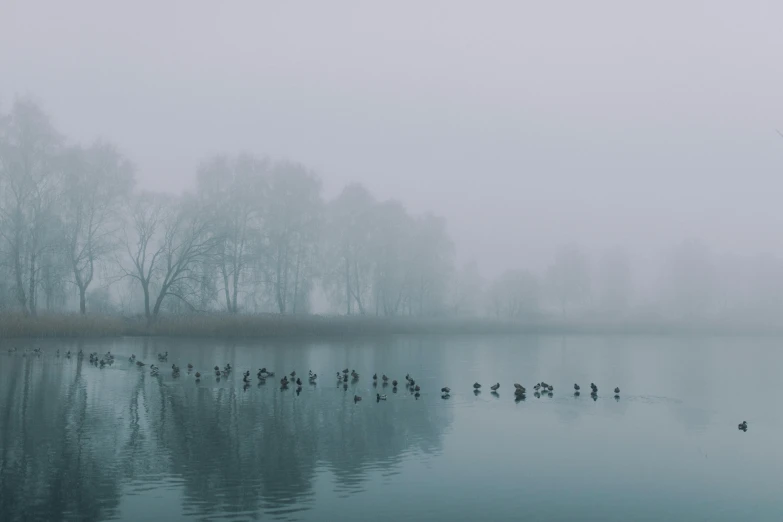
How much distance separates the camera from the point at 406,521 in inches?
456

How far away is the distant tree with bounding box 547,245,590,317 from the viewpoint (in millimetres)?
110812

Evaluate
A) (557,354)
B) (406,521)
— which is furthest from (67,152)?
(406,521)

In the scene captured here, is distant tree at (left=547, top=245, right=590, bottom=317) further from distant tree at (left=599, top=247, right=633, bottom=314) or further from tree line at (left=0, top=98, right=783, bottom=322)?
tree line at (left=0, top=98, right=783, bottom=322)

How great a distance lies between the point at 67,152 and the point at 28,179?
14.3ft

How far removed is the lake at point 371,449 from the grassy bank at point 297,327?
1313cm

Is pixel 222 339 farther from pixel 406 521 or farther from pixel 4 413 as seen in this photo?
pixel 406 521

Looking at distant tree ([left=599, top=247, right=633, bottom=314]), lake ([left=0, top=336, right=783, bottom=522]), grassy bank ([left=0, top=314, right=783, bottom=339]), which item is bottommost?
lake ([left=0, top=336, right=783, bottom=522])

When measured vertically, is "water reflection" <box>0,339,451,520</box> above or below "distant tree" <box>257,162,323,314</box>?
below

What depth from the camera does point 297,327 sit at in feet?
186

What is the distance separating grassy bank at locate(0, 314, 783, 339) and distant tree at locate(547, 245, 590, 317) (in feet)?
61.3

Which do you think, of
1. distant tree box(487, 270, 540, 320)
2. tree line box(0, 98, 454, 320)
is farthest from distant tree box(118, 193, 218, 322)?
distant tree box(487, 270, 540, 320)

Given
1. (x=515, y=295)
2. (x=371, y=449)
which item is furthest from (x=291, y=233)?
(x=515, y=295)

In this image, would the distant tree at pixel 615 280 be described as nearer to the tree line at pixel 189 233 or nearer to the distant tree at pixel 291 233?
the tree line at pixel 189 233

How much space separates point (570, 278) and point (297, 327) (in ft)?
212
